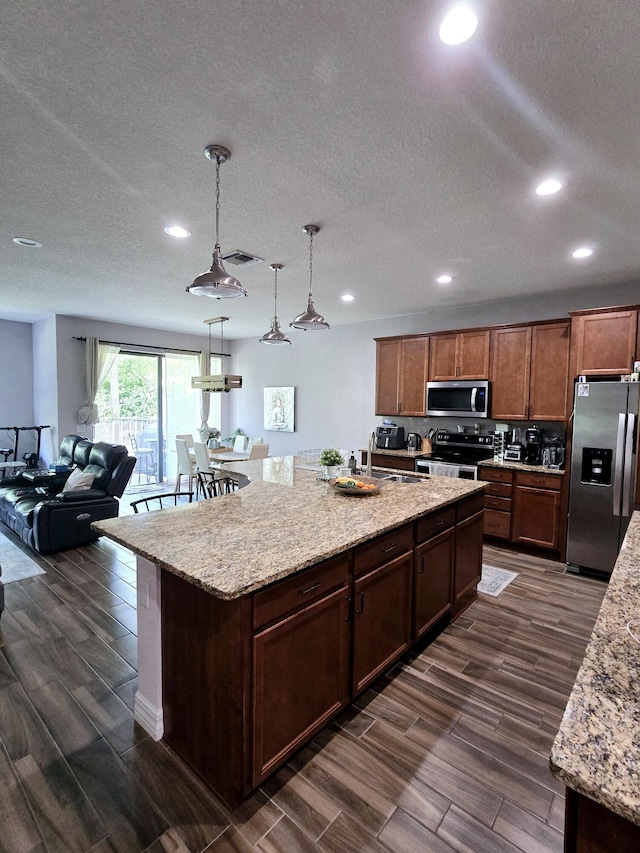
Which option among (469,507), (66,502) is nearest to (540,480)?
(469,507)

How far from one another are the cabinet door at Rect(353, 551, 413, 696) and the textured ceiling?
2.11 meters

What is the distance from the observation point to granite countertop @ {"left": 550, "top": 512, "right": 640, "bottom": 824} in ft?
2.20

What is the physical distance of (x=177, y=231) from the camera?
3049mm

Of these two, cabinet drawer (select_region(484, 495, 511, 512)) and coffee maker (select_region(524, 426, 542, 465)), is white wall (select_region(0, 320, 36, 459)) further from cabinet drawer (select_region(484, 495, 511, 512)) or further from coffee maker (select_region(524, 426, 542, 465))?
coffee maker (select_region(524, 426, 542, 465))

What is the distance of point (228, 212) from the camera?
8.90 ft

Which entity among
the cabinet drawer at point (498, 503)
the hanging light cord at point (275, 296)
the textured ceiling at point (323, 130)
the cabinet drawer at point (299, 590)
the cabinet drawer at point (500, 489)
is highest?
the hanging light cord at point (275, 296)

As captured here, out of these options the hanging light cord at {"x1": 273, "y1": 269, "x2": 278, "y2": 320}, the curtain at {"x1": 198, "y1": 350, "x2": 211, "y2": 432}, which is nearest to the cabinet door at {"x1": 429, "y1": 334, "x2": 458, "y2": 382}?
the hanging light cord at {"x1": 273, "y1": 269, "x2": 278, "y2": 320}

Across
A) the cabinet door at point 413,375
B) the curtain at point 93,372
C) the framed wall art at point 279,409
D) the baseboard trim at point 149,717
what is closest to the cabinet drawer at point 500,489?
the cabinet door at point 413,375

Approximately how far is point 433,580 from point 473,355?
3118 mm

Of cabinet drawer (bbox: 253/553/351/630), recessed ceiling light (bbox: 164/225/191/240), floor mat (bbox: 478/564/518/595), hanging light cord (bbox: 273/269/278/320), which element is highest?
hanging light cord (bbox: 273/269/278/320)

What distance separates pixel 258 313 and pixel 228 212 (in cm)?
316

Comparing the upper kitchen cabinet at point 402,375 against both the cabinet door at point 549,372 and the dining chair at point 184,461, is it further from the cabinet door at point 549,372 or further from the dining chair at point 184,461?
the dining chair at point 184,461

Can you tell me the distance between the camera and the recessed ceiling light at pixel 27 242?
10.7 ft

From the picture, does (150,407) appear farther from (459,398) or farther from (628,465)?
(628,465)
